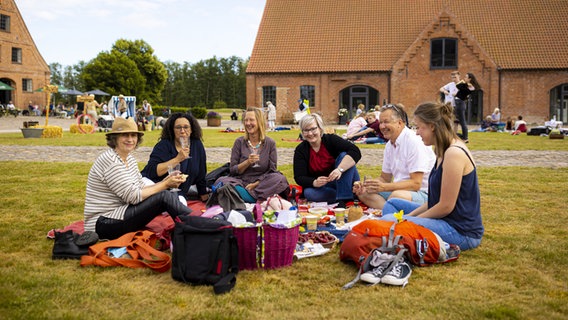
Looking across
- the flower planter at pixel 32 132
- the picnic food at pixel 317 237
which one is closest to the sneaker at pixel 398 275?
the picnic food at pixel 317 237

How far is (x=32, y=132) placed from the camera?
20.2 m

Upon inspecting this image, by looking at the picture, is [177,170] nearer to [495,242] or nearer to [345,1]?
[495,242]

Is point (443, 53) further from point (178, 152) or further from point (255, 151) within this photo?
point (178, 152)

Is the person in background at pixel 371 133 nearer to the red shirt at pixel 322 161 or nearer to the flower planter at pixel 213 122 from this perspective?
the red shirt at pixel 322 161

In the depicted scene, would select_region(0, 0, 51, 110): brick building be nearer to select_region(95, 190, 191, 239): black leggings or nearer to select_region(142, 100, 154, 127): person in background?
select_region(142, 100, 154, 127): person in background

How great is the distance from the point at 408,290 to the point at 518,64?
3259 cm

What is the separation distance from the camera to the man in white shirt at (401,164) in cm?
578

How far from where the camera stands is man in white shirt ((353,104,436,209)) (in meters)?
5.78

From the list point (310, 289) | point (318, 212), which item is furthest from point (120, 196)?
point (318, 212)

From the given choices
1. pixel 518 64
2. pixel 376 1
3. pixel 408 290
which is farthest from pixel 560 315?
pixel 376 1

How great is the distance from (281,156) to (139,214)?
856cm

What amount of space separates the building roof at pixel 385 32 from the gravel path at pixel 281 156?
20507 millimetres

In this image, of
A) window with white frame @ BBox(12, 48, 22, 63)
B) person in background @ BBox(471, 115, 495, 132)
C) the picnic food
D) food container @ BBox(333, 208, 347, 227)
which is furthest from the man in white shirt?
window with white frame @ BBox(12, 48, 22, 63)

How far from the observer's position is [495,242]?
5.21 m
